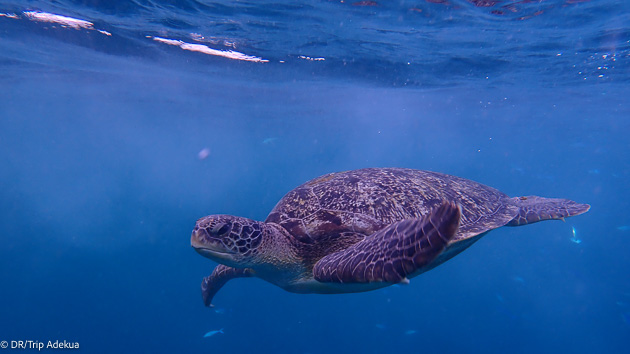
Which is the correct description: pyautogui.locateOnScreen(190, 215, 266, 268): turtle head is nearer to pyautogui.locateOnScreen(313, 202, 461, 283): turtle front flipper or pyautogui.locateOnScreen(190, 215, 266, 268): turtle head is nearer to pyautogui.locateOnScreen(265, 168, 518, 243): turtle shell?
pyautogui.locateOnScreen(265, 168, 518, 243): turtle shell

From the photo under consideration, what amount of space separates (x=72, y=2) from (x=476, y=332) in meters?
20.4

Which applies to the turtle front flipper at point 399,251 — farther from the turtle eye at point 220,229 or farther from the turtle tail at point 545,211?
the turtle tail at point 545,211

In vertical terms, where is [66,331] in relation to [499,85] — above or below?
below

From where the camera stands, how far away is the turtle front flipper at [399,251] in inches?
92.4

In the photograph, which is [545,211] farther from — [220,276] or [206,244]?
[220,276]

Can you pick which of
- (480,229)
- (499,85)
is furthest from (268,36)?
(499,85)

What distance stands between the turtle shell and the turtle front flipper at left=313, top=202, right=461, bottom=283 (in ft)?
3.23

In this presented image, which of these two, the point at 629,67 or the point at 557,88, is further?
the point at 557,88

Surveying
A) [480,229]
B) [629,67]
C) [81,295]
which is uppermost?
[629,67]

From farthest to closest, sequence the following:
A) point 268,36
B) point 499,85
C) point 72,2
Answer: point 499,85 < point 268,36 < point 72,2

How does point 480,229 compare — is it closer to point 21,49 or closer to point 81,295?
point 21,49

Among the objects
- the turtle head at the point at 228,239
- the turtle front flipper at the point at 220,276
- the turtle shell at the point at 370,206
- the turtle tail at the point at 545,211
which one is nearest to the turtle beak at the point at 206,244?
the turtle head at the point at 228,239

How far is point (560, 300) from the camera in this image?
21.1m

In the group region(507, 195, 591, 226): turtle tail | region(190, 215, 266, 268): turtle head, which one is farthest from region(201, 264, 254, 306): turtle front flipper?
region(507, 195, 591, 226): turtle tail
